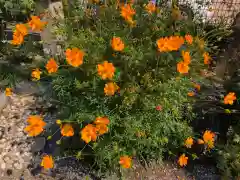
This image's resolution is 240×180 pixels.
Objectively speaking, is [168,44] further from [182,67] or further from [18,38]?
[18,38]

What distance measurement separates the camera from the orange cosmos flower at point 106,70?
1851mm

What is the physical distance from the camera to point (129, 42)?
7.15 feet

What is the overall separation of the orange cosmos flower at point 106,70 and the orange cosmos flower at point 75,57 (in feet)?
0.42

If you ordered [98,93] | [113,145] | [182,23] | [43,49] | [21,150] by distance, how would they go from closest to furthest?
[98,93]
[113,145]
[182,23]
[21,150]
[43,49]

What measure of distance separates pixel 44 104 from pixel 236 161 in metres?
1.94

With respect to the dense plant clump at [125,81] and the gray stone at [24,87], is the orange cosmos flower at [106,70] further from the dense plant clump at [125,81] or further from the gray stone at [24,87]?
the gray stone at [24,87]

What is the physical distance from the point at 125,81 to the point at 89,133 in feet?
1.49

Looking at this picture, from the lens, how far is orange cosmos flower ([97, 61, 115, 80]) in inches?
72.9

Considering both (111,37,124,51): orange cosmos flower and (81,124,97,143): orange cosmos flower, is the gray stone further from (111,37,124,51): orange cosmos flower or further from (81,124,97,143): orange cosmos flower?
(111,37,124,51): orange cosmos flower

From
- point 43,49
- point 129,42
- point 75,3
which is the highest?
point 75,3

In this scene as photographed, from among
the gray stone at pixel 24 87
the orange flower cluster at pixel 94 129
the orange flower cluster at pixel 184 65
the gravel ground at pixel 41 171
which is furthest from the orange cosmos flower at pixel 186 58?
the gray stone at pixel 24 87

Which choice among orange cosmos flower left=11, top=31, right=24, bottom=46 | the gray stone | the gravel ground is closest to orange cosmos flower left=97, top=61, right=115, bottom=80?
orange cosmos flower left=11, top=31, right=24, bottom=46

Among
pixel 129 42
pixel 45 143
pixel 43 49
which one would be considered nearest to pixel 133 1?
pixel 129 42

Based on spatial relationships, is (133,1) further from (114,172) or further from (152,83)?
(114,172)
